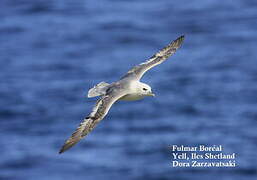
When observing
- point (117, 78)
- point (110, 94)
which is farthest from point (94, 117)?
point (117, 78)

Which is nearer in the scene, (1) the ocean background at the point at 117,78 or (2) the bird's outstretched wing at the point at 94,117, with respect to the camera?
(2) the bird's outstretched wing at the point at 94,117

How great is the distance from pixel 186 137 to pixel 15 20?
59.6ft

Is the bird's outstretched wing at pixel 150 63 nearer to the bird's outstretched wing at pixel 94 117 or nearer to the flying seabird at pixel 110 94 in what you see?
the flying seabird at pixel 110 94

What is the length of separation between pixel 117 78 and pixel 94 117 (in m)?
25.4

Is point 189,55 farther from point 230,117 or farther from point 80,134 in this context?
point 80,134

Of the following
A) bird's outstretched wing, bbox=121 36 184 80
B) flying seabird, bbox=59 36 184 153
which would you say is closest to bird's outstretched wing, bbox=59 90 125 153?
flying seabird, bbox=59 36 184 153

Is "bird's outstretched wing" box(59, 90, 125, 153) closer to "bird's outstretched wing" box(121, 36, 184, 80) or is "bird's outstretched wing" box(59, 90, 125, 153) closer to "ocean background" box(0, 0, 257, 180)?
"bird's outstretched wing" box(121, 36, 184, 80)

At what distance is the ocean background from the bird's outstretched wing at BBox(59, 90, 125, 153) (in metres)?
19.5

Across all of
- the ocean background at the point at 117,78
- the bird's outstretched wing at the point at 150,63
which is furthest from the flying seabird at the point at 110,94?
the ocean background at the point at 117,78

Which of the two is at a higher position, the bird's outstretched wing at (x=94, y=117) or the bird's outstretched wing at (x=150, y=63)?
the bird's outstretched wing at (x=150, y=63)

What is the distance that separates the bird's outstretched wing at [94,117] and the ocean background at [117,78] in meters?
19.5

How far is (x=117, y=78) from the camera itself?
37344mm

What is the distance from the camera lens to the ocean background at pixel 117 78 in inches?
1316

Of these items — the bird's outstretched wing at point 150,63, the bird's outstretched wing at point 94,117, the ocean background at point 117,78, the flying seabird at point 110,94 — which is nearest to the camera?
the bird's outstretched wing at point 94,117
